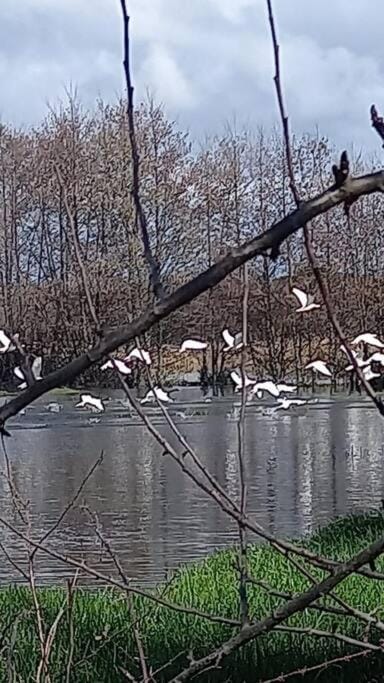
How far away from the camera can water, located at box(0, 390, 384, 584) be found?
8023mm

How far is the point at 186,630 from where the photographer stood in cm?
468

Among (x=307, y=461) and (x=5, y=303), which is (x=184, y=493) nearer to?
(x=307, y=461)

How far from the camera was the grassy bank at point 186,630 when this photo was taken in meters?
4.06

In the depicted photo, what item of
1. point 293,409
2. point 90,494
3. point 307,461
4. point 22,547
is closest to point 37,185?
point 293,409

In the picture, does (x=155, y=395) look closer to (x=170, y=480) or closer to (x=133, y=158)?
(x=133, y=158)

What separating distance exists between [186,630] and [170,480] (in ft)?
21.4

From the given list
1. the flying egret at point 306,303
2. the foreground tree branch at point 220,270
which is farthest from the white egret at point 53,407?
the foreground tree branch at point 220,270

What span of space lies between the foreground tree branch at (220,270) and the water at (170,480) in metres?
5.81

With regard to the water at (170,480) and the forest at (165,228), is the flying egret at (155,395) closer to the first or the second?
the water at (170,480)

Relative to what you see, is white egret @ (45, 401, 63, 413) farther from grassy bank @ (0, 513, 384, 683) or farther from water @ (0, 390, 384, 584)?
grassy bank @ (0, 513, 384, 683)

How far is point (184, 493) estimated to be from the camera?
10289mm

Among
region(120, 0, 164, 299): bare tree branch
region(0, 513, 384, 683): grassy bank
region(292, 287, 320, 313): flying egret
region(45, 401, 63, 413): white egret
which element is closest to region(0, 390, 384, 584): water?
region(45, 401, 63, 413): white egret

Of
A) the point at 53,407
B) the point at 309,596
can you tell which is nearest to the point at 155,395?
the point at 309,596

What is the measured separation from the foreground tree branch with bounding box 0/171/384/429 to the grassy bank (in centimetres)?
211
